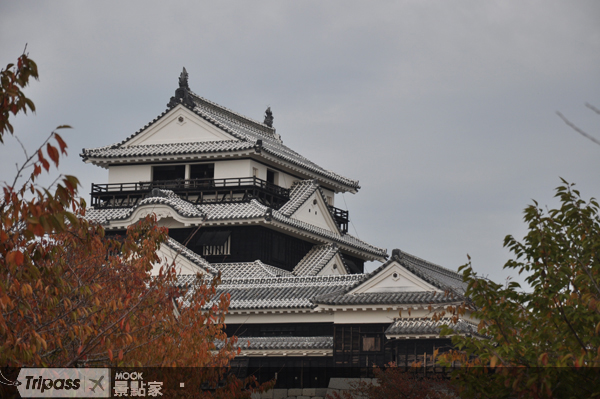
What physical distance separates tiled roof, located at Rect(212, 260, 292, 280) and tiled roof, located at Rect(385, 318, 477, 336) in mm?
9724

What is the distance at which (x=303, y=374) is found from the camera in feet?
86.7

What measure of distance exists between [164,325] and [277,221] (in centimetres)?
2166

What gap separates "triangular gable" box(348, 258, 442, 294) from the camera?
27.3 metres

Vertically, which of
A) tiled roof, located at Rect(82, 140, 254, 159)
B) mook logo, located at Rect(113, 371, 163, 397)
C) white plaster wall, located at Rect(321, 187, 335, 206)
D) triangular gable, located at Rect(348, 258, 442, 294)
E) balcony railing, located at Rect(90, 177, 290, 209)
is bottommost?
mook logo, located at Rect(113, 371, 163, 397)

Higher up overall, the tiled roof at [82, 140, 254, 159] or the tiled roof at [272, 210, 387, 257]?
the tiled roof at [82, 140, 254, 159]

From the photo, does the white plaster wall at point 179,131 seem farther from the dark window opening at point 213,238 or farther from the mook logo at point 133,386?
the mook logo at point 133,386

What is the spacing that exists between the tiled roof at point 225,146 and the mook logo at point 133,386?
84.1 feet

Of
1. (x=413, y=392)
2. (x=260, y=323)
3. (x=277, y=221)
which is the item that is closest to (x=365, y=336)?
(x=260, y=323)

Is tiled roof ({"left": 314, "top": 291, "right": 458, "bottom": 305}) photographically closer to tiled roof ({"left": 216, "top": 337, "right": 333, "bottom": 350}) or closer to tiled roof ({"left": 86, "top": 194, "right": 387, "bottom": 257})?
tiled roof ({"left": 216, "top": 337, "right": 333, "bottom": 350})

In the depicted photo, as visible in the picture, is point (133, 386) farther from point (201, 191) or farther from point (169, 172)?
point (169, 172)

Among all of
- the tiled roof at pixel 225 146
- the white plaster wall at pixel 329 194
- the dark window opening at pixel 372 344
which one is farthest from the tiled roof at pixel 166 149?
the dark window opening at pixel 372 344

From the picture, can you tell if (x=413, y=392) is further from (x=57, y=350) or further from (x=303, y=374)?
(x=57, y=350)

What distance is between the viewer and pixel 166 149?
40.1 m

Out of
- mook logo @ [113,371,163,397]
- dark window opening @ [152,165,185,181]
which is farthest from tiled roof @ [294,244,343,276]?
mook logo @ [113,371,163,397]
